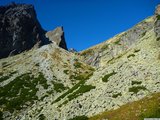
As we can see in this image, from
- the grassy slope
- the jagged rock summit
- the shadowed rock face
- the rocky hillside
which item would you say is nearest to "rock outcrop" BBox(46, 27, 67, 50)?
the jagged rock summit

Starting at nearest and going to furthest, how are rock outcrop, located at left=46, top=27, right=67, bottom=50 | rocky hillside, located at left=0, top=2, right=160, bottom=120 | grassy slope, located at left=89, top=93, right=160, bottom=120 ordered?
grassy slope, located at left=89, top=93, right=160, bottom=120
rocky hillside, located at left=0, top=2, right=160, bottom=120
rock outcrop, located at left=46, top=27, right=67, bottom=50

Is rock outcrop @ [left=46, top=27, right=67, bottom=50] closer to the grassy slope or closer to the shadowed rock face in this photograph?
the shadowed rock face

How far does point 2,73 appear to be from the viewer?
80500 mm

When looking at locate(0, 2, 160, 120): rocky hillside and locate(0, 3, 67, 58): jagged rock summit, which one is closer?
locate(0, 2, 160, 120): rocky hillside

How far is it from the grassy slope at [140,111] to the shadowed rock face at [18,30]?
322ft

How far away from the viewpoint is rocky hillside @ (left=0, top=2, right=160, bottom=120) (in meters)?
35.0

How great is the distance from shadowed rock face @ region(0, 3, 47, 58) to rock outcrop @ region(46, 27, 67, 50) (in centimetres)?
919

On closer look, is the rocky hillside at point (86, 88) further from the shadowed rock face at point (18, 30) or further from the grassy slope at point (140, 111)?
the shadowed rock face at point (18, 30)

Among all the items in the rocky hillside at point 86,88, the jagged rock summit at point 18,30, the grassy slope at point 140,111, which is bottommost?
the grassy slope at point 140,111

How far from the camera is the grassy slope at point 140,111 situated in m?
26.2

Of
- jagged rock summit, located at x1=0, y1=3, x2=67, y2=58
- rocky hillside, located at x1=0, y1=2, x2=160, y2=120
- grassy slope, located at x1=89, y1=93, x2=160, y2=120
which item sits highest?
jagged rock summit, located at x1=0, y1=3, x2=67, y2=58

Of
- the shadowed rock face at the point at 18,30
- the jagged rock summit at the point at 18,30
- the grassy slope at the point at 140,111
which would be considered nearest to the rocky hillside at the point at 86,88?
the grassy slope at the point at 140,111

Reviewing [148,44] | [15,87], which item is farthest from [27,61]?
[148,44]

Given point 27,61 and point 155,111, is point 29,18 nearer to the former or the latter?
point 27,61
